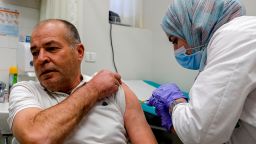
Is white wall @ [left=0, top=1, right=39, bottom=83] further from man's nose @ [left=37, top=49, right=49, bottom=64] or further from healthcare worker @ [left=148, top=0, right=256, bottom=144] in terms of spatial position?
healthcare worker @ [left=148, top=0, right=256, bottom=144]

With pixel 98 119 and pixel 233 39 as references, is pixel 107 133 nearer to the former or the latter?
pixel 98 119

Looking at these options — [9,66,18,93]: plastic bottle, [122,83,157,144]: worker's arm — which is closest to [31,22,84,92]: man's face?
[122,83,157,144]: worker's arm

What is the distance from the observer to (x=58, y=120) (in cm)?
113

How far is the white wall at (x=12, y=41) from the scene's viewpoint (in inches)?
94.8

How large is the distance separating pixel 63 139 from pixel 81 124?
0.12 m

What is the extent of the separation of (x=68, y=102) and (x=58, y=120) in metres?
0.10

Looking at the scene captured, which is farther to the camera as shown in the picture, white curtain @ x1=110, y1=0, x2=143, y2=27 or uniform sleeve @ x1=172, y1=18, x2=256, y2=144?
white curtain @ x1=110, y1=0, x2=143, y2=27

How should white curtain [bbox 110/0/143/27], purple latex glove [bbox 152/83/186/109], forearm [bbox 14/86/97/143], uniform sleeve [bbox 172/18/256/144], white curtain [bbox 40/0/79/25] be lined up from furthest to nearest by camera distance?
white curtain [bbox 110/0/143/27] → white curtain [bbox 40/0/79/25] → purple latex glove [bbox 152/83/186/109] → forearm [bbox 14/86/97/143] → uniform sleeve [bbox 172/18/256/144]

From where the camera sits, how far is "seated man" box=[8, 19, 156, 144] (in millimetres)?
1147

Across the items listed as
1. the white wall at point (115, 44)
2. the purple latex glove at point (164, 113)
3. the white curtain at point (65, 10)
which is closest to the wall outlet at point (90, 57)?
the white wall at point (115, 44)

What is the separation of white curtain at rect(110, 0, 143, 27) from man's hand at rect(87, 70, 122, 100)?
A: 1.71 metres

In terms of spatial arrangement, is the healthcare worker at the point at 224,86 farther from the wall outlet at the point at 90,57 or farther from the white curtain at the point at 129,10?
the white curtain at the point at 129,10

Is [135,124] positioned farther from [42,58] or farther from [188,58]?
[42,58]

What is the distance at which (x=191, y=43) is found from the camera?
4.20 ft
